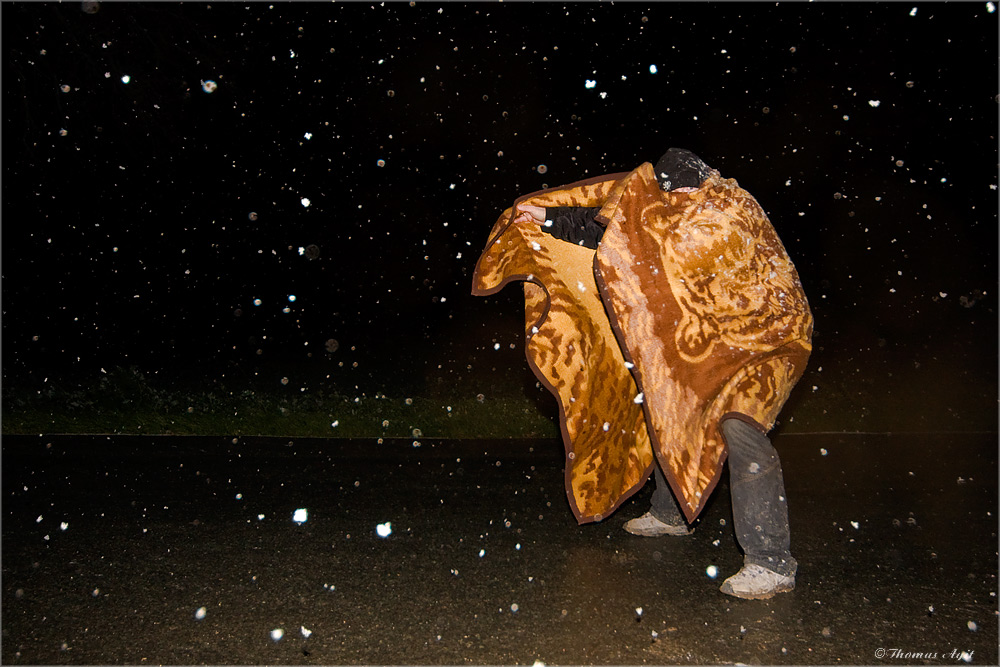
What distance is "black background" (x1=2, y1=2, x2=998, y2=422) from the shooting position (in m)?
17.3

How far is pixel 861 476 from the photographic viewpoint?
20.6ft

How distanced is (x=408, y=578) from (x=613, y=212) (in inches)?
77.3

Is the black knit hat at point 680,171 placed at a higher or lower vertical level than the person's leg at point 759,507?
higher

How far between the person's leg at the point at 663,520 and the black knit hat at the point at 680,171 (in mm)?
1669

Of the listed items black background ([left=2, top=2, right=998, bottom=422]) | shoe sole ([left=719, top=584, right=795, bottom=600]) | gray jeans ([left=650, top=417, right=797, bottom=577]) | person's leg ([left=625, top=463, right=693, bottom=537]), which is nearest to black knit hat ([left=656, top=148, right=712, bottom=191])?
gray jeans ([left=650, top=417, right=797, bottom=577])

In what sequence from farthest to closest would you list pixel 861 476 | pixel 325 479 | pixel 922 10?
pixel 922 10
pixel 861 476
pixel 325 479

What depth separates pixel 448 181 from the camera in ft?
72.0

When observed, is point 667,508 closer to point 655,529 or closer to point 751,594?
point 655,529

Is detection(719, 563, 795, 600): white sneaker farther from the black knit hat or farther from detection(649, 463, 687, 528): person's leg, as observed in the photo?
the black knit hat

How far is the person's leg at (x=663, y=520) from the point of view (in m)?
4.39

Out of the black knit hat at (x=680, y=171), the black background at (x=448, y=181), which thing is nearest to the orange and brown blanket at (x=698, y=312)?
the black knit hat at (x=680, y=171)

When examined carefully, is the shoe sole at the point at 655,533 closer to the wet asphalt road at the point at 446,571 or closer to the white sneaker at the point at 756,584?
the wet asphalt road at the point at 446,571

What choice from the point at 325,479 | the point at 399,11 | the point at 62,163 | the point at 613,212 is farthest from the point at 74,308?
the point at 613,212

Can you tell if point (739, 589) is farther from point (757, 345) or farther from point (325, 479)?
point (325, 479)
